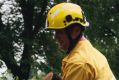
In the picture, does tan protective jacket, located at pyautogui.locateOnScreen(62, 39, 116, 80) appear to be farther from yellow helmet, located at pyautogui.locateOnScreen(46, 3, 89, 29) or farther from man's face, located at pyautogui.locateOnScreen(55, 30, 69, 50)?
yellow helmet, located at pyautogui.locateOnScreen(46, 3, 89, 29)

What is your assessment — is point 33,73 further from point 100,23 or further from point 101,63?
point 101,63

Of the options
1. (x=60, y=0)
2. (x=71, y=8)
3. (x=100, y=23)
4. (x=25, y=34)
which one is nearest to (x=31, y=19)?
(x=25, y=34)

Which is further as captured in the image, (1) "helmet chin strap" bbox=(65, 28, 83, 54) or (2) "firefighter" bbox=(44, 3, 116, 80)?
(1) "helmet chin strap" bbox=(65, 28, 83, 54)

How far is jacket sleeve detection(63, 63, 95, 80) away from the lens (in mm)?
4340

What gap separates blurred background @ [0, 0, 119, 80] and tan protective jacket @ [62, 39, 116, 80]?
16184 millimetres

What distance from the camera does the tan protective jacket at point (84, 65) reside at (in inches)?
171

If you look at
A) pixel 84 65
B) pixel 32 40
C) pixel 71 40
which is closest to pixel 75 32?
pixel 71 40

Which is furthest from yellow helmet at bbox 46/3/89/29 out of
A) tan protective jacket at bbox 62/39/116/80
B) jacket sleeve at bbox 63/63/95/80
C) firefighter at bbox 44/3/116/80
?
jacket sleeve at bbox 63/63/95/80

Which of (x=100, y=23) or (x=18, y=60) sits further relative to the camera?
(x=100, y=23)

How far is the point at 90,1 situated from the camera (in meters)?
23.0

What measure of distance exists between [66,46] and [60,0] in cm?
1677

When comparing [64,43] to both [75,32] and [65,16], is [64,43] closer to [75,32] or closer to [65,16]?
[75,32]

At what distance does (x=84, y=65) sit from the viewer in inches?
171

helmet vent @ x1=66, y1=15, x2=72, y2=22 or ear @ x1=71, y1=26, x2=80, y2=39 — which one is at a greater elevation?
helmet vent @ x1=66, y1=15, x2=72, y2=22
